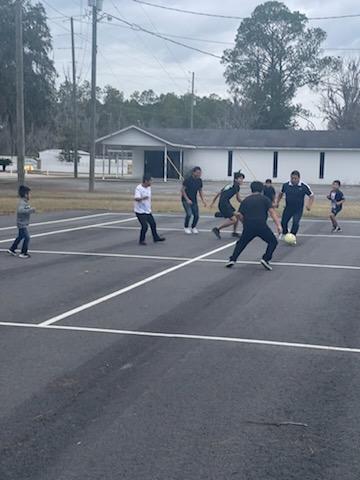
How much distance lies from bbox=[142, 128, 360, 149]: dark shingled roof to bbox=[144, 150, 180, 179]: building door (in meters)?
1.76

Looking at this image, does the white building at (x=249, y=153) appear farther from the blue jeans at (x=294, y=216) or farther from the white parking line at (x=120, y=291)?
the white parking line at (x=120, y=291)

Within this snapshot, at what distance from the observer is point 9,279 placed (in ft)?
40.1

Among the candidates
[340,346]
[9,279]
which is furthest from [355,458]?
[9,279]

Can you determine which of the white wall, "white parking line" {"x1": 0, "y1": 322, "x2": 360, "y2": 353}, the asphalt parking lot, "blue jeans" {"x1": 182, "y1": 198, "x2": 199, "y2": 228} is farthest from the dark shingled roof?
"white parking line" {"x1": 0, "y1": 322, "x2": 360, "y2": 353}

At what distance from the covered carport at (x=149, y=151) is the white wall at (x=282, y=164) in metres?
1.32

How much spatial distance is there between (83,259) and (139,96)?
131 meters

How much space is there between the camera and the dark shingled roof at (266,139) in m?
64.3

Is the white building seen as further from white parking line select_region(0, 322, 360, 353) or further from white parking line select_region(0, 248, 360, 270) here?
white parking line select_region(0, 322, 360, 353)

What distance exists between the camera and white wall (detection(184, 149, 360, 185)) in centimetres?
6425

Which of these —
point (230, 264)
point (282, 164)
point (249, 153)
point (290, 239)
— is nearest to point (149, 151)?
point (249, 153)

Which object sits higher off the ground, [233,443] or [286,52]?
[286,52]

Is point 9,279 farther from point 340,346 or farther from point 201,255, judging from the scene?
point 340,346

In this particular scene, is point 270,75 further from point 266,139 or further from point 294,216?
point 294,216

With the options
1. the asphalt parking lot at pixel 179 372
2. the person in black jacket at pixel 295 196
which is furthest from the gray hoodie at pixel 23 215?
the person in black jacket at pixel 295 196
